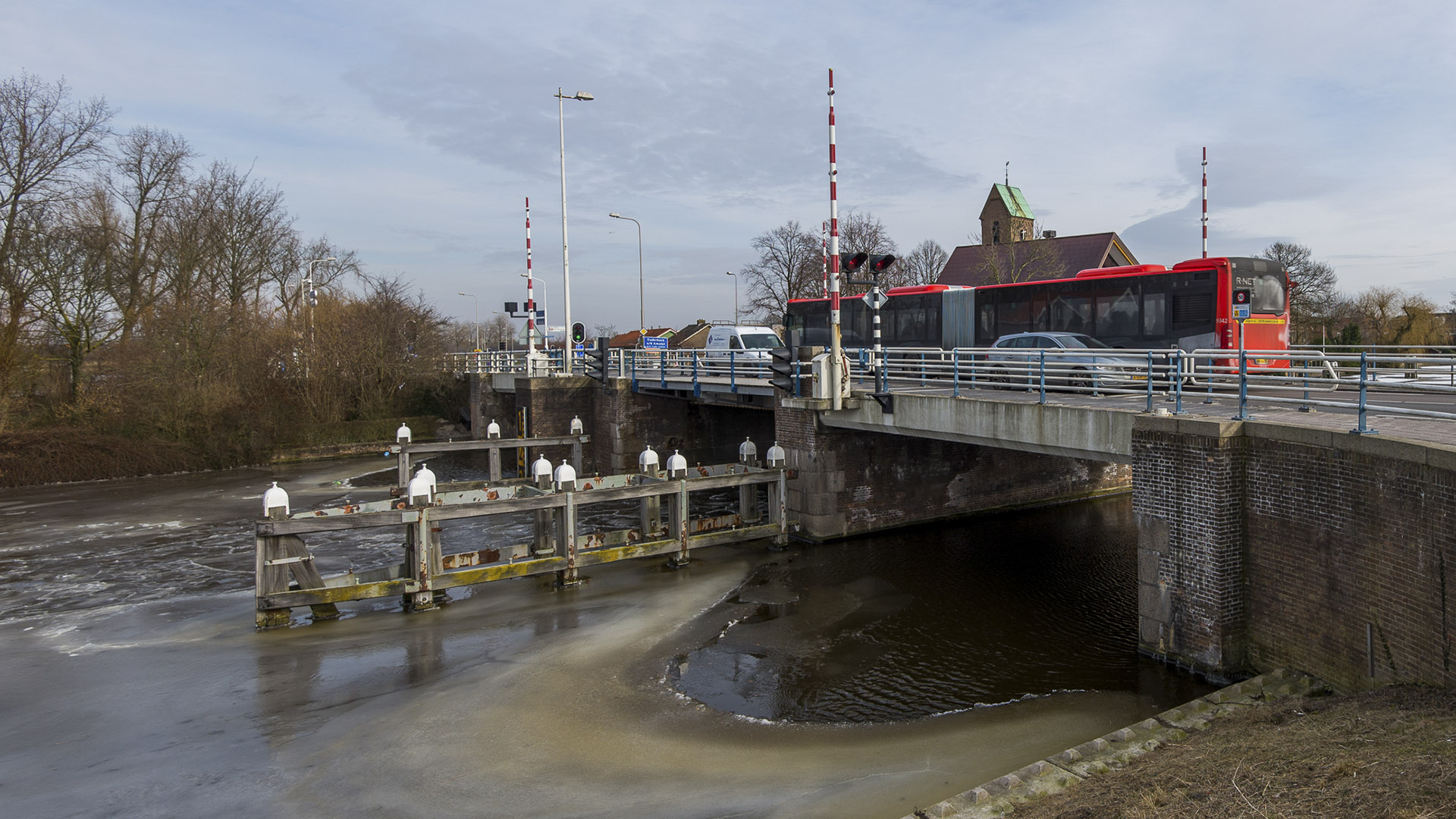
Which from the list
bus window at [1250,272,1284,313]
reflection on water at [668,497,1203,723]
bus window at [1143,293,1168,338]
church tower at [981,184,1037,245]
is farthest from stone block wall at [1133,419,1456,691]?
church tower at [981,184,1037,245]

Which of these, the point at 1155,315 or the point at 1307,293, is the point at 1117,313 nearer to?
the point at 1155,315

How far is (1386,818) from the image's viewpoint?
4.93 metres

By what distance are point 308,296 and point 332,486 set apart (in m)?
16.2

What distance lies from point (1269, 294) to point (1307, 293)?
133ft

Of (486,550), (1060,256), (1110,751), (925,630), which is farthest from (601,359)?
(1060,256)

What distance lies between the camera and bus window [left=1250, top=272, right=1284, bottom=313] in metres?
19.2

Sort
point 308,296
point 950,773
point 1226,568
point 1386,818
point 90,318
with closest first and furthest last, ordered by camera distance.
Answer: point 1386,818, point 950,773, point 1226,568, point 90,318, point 308,296

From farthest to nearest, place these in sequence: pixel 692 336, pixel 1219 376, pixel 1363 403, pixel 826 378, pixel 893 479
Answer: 1. pixel 692 336
2. pixel 893 479
3. pixel 826 378
4. pixel 1219 376
5. pixel 1363 403

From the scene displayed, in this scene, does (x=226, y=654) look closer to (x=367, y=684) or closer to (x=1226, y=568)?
(x=367, y=684)

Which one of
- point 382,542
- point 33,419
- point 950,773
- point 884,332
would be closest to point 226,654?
point 382,542

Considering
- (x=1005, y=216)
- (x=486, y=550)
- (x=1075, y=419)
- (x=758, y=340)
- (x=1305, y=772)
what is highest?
(x=1005, y=216)

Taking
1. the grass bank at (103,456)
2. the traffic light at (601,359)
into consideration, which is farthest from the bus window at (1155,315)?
the grass bank at (103,456)

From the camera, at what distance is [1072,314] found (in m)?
21.9

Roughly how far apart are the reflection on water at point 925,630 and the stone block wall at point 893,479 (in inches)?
27.0
